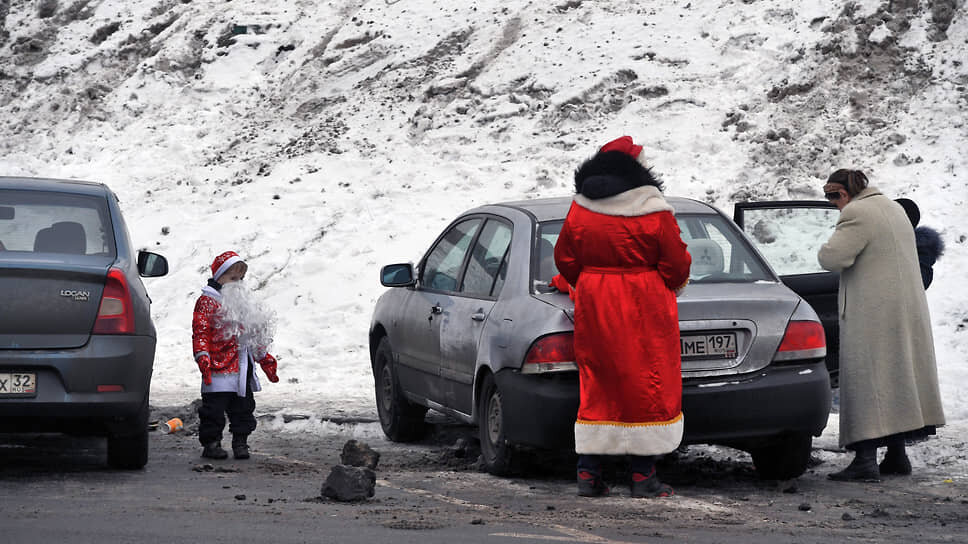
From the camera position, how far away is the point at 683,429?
644 cm

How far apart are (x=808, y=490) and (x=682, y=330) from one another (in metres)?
1.16

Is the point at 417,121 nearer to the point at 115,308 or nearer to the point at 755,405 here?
the point at 115,308

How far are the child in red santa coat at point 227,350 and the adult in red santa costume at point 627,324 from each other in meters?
2.56

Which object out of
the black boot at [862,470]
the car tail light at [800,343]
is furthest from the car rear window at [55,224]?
the black boot at [862,470]

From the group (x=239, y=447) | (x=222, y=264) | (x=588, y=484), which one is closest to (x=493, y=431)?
(x=588, y=484)

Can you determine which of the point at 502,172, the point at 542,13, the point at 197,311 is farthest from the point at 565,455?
the point at 542,13

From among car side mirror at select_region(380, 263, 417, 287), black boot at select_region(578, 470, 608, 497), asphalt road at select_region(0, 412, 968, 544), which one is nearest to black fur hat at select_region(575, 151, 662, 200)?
black boot at select_region(578, 470, 608, 497)

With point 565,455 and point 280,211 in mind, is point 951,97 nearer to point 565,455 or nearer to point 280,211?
point 280,211

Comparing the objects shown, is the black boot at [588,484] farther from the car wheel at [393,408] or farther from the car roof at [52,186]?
the car roof at [52,186]

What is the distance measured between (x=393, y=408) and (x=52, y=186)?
2742 mm

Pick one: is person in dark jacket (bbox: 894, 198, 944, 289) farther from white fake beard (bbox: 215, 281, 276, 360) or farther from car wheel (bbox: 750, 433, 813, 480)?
white fake beard (bbox: 215, 281, 276, 360)

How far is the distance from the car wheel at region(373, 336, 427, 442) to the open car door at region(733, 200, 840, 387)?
257cm

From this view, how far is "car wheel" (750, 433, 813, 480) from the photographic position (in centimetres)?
690

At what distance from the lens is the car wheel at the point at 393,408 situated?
8.92 m
